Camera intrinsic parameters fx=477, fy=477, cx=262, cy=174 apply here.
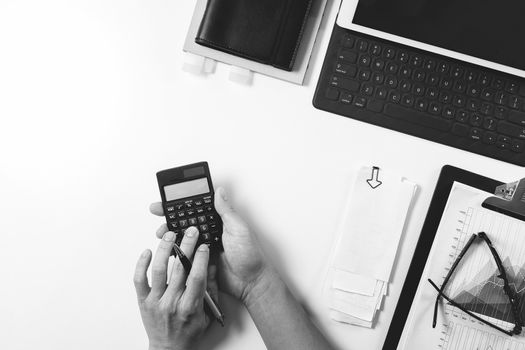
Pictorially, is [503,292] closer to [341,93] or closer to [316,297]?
[316,297]

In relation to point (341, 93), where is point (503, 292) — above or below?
below

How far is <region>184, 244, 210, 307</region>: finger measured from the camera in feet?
2.16

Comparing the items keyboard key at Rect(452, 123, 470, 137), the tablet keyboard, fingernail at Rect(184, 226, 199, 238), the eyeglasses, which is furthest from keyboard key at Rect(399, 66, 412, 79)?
fingernail at Rect(184, 226, 199, 238)

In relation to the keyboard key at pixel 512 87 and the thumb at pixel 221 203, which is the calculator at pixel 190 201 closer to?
the thumb at pixel 221 203

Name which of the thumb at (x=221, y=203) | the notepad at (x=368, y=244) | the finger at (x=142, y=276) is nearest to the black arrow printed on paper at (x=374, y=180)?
the notepad at (x=368, y=244)

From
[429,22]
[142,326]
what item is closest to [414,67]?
[429,22]

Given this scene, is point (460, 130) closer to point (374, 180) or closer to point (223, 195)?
point (374, 180)

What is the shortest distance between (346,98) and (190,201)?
0.93 feet

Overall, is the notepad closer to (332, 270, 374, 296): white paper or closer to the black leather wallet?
(332, 270, 374, 296): white paper

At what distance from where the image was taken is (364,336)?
2.40 feet

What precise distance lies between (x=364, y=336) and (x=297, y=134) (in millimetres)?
327

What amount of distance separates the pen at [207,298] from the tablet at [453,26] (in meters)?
0.41

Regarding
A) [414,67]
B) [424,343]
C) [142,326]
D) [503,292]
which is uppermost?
[414,67]

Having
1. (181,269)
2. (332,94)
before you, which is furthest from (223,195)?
(332,94)
